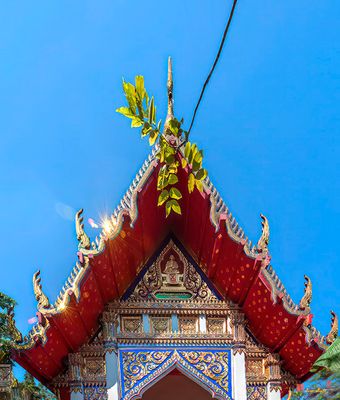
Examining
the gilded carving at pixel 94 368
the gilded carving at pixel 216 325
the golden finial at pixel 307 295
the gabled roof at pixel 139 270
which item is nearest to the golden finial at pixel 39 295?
the gabled roof at pixel 139 270

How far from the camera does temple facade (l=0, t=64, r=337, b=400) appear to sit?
7.49m

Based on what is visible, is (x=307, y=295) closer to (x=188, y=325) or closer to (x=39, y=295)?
(x=188, y=325)

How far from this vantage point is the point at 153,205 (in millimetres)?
8031

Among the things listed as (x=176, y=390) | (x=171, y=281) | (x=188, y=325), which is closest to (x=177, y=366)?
(x=188, y=325)

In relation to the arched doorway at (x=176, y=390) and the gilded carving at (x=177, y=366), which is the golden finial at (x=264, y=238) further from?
the arched doorway at (x=176, y=390)

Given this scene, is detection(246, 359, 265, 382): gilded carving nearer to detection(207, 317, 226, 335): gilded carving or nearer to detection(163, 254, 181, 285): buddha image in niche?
detection(207, 317, 226, 335): gilded carving

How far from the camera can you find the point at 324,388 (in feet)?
20.9

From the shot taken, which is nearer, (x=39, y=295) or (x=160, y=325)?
(x=39, y=295)

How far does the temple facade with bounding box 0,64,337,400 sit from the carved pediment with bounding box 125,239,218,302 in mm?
12

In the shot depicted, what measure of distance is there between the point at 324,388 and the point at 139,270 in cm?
285

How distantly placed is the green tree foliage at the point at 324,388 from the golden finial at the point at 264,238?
1450mm

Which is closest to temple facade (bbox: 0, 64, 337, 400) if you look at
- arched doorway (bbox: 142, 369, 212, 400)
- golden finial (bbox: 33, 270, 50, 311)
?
golden finial (bbox: 33, 270, 50, 311)

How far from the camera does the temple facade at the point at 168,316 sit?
749cm

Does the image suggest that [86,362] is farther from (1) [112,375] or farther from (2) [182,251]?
(2) [182,251]
